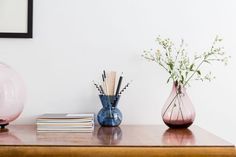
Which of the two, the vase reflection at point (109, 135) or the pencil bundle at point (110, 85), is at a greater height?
the pencil bundle at point (110, 85)

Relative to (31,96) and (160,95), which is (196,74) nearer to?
(160,95)

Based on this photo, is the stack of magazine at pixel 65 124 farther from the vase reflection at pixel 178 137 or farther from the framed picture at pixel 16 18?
the framed picture at pixel 16 18

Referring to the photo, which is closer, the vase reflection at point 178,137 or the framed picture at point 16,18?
the vase reflection at point 178,137

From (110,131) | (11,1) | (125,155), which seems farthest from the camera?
(11,1)

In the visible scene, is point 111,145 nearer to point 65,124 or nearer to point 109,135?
point 109,135

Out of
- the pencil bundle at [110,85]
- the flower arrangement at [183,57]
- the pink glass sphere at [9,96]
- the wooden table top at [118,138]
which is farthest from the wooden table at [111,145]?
the flower arrangement at [183,57]

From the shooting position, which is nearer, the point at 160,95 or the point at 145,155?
the point at 145,155

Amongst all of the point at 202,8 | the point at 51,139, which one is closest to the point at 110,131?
the point at 51,139

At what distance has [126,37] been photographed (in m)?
1.58

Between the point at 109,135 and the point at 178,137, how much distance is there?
0.80ft

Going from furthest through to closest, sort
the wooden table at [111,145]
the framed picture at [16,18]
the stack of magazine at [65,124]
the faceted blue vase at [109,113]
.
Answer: the framed picture at [16,18] < the faceted blue vase at [109,113] < the stack of magazine at [65,124] < the wooden table at [111,145]

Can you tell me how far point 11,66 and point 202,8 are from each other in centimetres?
89

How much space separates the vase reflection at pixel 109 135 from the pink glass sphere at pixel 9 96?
0.34 metres

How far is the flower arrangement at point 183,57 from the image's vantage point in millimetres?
1569
